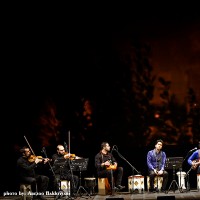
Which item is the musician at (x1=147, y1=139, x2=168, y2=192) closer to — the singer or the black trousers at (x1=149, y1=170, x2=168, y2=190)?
the black trousers at (x1=149, y1=170, x2=168, y2=190)

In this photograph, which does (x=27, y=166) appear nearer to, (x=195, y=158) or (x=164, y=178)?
(x=164, y=178)

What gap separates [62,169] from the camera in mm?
10406

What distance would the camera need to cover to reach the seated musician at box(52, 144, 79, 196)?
32.7 ft

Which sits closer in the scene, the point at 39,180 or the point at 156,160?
the point at 39,180

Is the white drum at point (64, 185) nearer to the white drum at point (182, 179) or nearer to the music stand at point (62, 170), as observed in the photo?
the music stand at point (62, 170)

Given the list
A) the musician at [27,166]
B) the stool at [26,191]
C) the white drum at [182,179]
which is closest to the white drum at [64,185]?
the musician at [27,166]

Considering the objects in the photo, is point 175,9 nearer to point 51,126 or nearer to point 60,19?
point 60,19

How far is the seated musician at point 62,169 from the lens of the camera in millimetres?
9977

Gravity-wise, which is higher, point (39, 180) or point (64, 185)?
point (39, 180)

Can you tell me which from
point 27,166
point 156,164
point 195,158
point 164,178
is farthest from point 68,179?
point 195,158

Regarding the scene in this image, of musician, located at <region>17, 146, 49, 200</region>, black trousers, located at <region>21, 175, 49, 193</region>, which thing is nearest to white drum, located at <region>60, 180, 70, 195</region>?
black trousers, located at <region>21, 175, 49, 193</region>

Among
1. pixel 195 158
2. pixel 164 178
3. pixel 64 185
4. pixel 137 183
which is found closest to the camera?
pixel 64 185

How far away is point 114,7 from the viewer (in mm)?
13812

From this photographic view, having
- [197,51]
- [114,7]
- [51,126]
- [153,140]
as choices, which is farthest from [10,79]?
[197,51]
